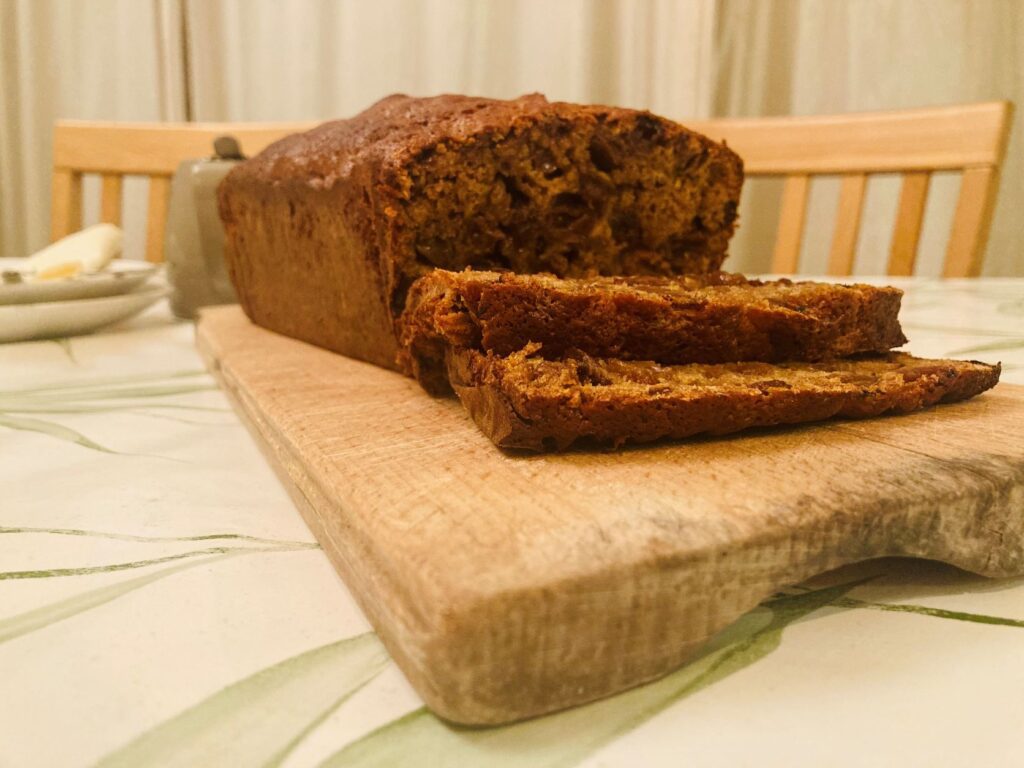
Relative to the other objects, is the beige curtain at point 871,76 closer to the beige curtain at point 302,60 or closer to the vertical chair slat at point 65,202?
the beige curtain at point 302,60

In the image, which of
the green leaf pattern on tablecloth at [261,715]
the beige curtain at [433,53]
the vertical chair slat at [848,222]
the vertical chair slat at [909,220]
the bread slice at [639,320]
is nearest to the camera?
the green leaf pattern on tablecloth at [261,715]

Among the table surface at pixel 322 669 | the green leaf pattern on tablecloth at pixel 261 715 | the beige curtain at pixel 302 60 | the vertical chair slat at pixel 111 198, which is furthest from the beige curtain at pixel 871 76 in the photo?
the green leaf pattern on tablecloth at pixel 261 715

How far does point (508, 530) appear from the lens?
2.60 feet

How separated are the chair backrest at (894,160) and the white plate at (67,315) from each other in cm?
239

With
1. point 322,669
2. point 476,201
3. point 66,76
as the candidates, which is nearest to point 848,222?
point 476,201

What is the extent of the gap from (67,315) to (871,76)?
14.7ft

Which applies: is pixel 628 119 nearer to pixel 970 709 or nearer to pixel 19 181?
pixel 970 709

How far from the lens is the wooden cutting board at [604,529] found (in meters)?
0.70

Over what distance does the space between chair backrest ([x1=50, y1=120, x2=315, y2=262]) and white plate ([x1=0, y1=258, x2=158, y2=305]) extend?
1.89 metres

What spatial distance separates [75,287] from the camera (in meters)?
2.27

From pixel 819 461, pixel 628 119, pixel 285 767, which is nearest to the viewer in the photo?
pixel 285 767

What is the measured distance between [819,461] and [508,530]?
1.37 ft

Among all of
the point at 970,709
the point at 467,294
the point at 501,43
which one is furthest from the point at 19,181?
the point at 970,709

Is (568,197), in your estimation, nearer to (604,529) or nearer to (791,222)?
(604,529)
